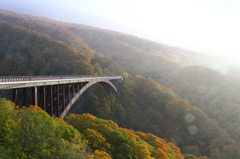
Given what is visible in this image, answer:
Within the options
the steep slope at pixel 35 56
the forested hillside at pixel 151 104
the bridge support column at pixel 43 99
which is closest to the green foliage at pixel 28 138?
the bridge support column at pixel 43 99

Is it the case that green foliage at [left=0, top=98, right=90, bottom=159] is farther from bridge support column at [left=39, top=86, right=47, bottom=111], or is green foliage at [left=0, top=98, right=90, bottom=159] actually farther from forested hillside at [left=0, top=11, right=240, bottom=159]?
forested hillside at [left=0, top=11, right=240, bottom=159]

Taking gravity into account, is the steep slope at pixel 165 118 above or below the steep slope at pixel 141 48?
below

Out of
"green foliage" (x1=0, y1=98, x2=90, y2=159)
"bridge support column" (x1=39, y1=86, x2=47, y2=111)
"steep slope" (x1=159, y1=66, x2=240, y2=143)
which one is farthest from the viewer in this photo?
"steep slope" (x1=159, y1=66, x2=240, y2=143)

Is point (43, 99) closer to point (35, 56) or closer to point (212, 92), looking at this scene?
point (35, 56)

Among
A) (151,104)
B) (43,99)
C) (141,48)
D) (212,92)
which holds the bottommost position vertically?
(151,104)

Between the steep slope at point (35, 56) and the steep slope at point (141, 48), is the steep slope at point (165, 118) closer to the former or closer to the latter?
the steep slope at point (35, 56)

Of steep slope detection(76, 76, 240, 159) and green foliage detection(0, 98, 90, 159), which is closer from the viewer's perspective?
green foliage detection(0, 98, 90, 159)

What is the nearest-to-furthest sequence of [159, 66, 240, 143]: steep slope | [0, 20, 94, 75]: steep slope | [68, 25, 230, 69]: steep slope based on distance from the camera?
1. [159, 66, 240, 143]: steep slope
2. [0, 20, 94, 75]: steep slope
3. [68, 25, 230, 69]: steep slope

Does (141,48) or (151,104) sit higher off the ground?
(141,48)

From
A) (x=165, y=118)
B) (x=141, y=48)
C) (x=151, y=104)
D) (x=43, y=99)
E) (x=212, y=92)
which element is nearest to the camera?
(x=43, y=99)

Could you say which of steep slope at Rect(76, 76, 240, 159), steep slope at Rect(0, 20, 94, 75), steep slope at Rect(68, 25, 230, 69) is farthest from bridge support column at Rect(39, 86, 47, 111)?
steep slope at Rect(68, 25, 230, 69)

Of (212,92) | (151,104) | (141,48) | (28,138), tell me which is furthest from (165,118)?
(141,48)
